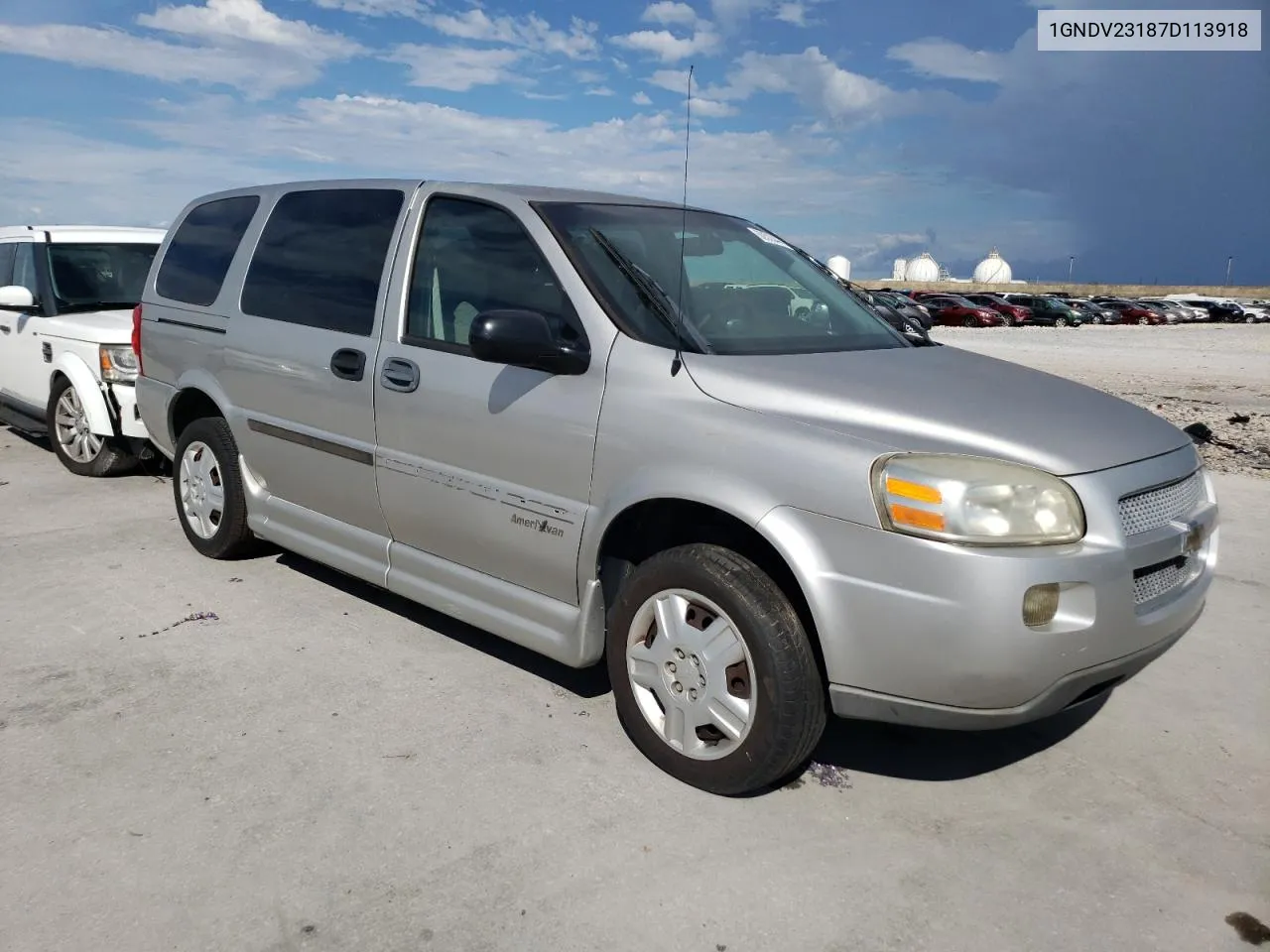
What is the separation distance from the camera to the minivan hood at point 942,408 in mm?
2854

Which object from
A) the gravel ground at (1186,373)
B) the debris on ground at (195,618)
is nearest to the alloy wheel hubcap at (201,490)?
the debris on ground at (195,618)

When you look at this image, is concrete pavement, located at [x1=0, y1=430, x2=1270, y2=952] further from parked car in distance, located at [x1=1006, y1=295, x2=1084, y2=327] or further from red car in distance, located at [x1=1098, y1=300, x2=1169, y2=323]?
red car in distance, located at [x1=1098, y1=300, x2=1169, y2=323]

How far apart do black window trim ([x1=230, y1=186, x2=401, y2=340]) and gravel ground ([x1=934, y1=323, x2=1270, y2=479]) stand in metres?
7.05

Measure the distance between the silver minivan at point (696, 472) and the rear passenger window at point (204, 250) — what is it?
0.32 m

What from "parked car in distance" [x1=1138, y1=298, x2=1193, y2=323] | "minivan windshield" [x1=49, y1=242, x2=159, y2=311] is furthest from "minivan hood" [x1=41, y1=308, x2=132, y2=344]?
"parked car in distance" [x1=1138, y1=298, x2=1193, y2=323]

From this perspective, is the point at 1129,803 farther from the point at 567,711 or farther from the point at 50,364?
the point at 50,364

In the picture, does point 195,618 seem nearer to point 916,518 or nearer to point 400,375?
point 400,375

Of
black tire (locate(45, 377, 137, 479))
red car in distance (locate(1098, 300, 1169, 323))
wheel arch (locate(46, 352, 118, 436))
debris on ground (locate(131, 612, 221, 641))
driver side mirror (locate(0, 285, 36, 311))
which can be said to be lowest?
red car in distance (locate(1098, 300, 1169, 323))

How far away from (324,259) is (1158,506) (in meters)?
3.35

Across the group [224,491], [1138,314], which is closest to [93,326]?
[224,491]

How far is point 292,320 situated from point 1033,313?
1818 inches

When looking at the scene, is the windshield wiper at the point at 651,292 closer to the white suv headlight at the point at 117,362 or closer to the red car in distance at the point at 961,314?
the white suv headlight at the point at 117,362

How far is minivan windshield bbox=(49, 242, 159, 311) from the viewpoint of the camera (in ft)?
25.2

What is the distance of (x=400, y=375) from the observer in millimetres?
3955
